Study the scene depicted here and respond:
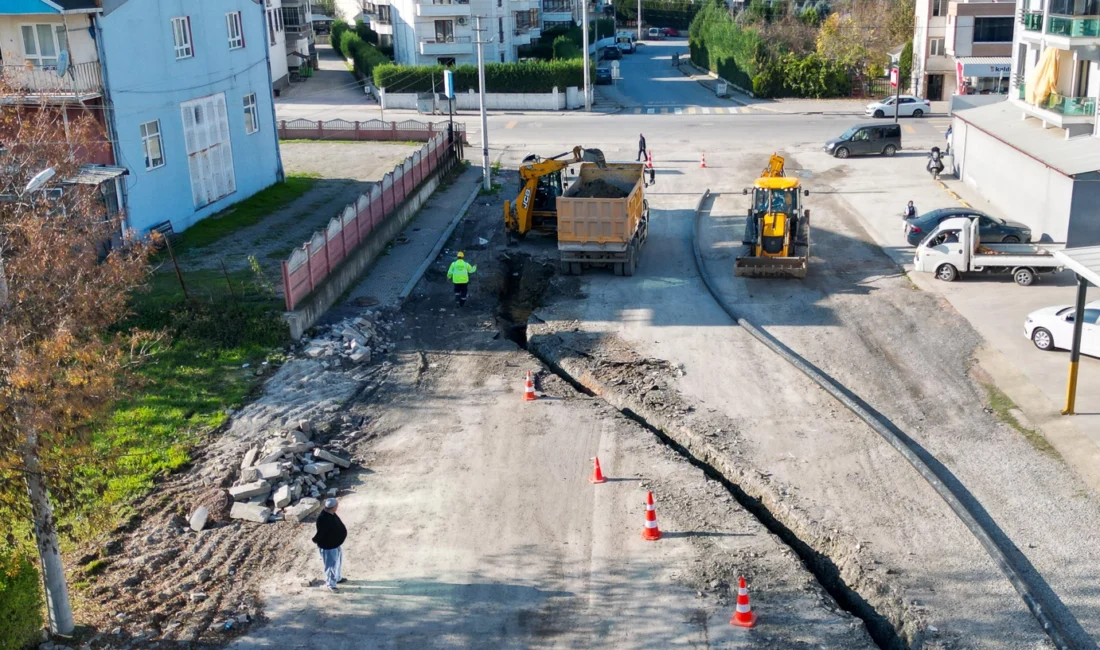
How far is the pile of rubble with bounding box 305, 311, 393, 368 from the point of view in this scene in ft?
70.0

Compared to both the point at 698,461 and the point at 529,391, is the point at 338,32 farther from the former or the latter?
the point at 698,461

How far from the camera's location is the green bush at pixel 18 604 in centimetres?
1136

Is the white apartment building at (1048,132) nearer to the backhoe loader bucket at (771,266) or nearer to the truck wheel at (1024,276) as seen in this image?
the truck wheel at (1024,276)

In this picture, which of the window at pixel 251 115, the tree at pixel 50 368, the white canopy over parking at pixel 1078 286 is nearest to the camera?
the tree at pixel 50 368

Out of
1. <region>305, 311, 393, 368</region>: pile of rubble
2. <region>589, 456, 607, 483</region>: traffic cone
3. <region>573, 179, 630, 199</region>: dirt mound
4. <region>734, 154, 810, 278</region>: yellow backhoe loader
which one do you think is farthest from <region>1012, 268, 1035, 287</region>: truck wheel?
<region>305, 311, 393, 368</region>: pile of rubble

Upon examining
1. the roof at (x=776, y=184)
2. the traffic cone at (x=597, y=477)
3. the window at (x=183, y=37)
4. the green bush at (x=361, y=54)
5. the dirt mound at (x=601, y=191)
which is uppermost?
the window at (x=183, y=37)

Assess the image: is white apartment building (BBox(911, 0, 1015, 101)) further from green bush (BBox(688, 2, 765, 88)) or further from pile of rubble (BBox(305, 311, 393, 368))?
pile of rubble (BBox(305, 311, 393, 368))

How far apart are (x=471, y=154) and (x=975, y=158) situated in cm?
2151

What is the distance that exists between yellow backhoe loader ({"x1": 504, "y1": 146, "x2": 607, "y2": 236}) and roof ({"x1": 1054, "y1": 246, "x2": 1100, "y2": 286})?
14.9m

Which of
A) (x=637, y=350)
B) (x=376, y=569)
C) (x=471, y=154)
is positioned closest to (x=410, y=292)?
(x=637, y=350)

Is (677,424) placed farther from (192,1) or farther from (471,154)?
(471,154)

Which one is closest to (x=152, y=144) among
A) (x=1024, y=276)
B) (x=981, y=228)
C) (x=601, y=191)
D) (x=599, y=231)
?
(x=601, y=191)

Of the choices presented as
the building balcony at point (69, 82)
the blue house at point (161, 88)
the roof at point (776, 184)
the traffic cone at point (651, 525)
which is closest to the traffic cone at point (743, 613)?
the traffic cone at point (651, 525)

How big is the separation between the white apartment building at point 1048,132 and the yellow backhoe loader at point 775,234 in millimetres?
7565
